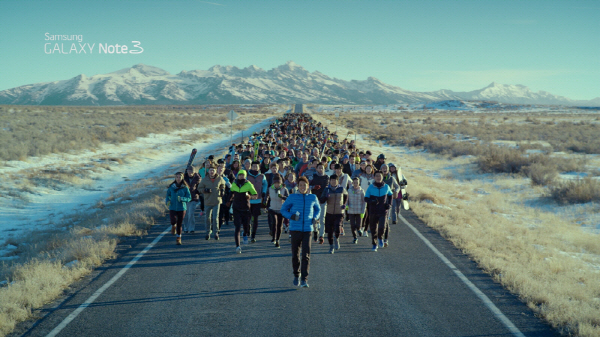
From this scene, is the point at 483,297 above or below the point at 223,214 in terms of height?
below

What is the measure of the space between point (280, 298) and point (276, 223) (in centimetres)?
343

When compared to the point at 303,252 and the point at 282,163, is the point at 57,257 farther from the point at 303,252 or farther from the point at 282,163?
the point at 282,163

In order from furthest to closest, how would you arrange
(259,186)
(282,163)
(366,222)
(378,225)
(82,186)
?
(82,186), (282,163), (366,222), (259,186), (378,225)

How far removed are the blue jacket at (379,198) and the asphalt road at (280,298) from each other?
1001 millimetres

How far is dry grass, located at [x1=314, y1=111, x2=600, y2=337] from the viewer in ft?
21.3

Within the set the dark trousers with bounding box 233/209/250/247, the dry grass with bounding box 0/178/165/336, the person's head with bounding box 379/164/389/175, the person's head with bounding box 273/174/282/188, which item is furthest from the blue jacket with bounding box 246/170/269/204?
the dry grass with bounding box 0/178/165/336

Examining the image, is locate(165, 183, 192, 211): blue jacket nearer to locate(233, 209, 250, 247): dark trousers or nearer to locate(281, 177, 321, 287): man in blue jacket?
locate(233, 209, 250, 247): dark trousers

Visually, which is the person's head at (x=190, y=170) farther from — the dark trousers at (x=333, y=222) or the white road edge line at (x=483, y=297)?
the white road edge line at (x=483, y=297)

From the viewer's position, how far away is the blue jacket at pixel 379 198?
9344 mm

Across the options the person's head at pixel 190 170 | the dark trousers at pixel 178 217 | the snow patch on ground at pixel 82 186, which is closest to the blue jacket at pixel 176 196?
the dark trousers at pixel 178 217

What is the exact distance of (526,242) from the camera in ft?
36.8

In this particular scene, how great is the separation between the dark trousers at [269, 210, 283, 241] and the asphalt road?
0.56 meters

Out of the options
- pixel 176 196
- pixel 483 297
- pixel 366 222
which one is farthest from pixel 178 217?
pixel 483 297

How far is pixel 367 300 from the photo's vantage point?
649 centimetres
